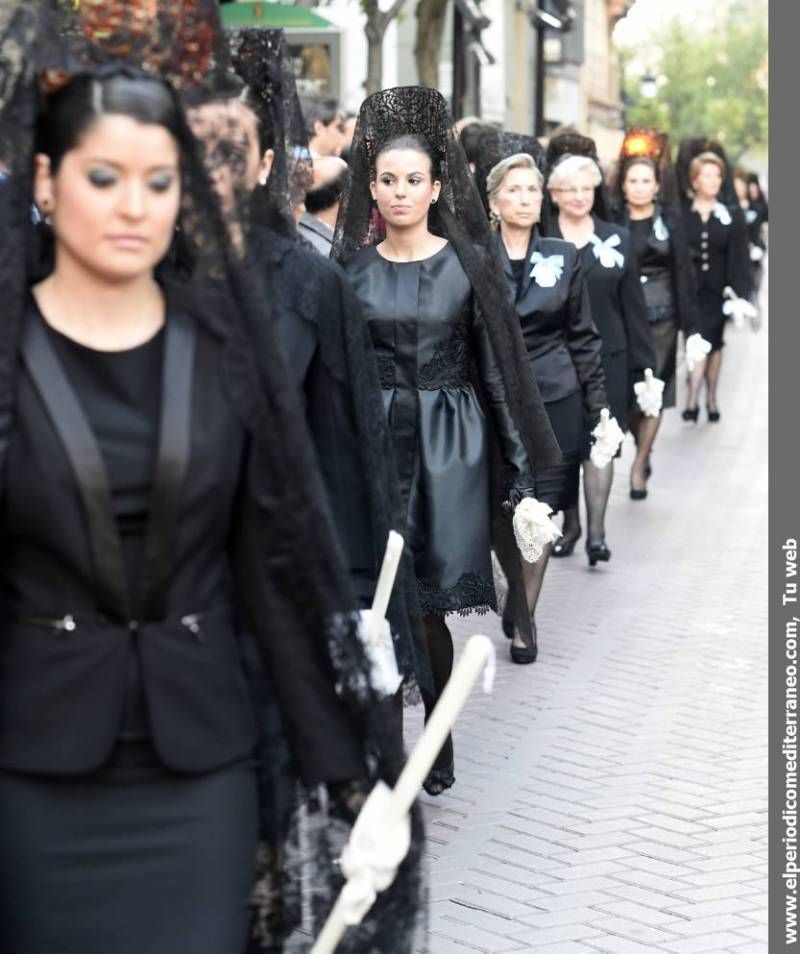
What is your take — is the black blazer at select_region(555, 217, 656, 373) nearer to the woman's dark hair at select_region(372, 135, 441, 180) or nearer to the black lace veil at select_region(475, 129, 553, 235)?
the black lace veil at select_region(475, 129, 553, 235)

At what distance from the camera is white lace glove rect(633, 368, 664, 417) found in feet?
40.2

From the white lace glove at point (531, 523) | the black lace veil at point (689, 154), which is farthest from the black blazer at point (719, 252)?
the white lace glove at point (531, 523)

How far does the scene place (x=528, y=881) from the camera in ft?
19.4

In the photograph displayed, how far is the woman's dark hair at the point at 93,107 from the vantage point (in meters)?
3.10

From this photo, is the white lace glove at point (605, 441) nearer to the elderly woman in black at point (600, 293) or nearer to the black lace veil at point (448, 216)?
the elderly woman in black at point (600, 293)

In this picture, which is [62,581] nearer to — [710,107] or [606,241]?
[606,241]

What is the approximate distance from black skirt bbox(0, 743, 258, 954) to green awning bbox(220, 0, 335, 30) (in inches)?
405

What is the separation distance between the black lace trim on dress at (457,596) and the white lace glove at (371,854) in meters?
3.54

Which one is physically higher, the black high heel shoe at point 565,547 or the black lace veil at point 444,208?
the black lace veil at point 444,208

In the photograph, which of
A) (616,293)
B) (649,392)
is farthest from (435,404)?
(649,392)

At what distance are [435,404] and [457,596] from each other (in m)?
0.61

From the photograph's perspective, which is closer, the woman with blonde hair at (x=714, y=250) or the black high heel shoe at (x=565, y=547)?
the black high heel shoe at (x=565, y=547)
